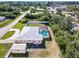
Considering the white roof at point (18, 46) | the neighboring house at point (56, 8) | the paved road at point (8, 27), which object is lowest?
the white roof at point (18, 46)

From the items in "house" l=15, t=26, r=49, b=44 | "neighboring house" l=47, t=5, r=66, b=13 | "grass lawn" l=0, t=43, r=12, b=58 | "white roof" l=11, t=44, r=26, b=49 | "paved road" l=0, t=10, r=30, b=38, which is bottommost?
"grass lawn" l=0, t=43, r=12, b=58

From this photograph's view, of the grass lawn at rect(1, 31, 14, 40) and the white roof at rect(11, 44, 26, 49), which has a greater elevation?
the grass lawn at rect(1, 31, 14, 40)

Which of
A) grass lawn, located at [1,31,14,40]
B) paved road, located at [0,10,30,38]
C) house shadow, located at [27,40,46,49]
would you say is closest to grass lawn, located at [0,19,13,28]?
paved road, located at [0,10,30,38]

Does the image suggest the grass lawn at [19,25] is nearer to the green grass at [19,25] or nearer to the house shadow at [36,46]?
the green grass at [19,25]

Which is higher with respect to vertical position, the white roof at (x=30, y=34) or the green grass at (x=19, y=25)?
the green grass at (x=19, y=25)

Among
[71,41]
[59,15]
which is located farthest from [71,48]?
[59,15]

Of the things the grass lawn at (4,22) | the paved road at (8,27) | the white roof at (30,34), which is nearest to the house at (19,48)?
the white roof at (30,34)

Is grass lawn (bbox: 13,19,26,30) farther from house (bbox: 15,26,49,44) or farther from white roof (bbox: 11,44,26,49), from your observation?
white roof (bbox: 11,44,26,49)

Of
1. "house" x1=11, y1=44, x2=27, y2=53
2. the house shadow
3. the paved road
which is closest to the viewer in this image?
"house" x1=11, y1=44, x2=27, y2=53
